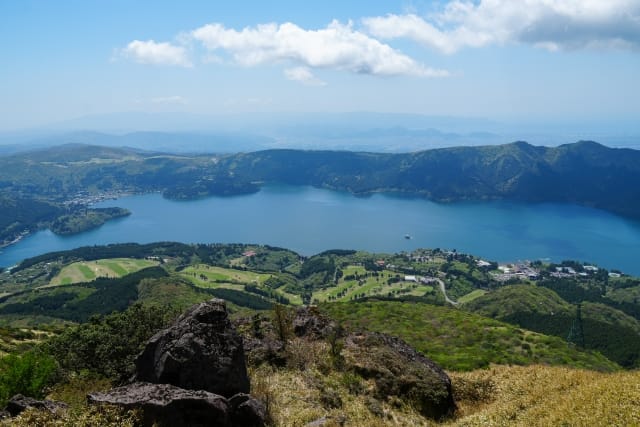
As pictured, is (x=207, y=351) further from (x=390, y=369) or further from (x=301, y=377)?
(x=390, y=369)

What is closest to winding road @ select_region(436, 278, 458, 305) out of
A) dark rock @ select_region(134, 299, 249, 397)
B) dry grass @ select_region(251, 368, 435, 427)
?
dry grass @ select_region(251, 368, 435, 427)

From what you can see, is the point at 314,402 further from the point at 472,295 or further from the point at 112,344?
the point at 472,295

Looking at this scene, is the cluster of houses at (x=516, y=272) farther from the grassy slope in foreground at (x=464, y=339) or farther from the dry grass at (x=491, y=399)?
the dry grass at (x=491, y=399)

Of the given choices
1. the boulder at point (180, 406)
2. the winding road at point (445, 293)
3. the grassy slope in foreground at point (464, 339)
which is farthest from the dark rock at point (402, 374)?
the winding road at point (445, 293)

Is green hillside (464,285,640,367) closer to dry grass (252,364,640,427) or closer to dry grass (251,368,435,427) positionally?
dry grass (252,364,640,427)

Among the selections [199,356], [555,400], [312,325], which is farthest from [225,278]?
[555,400]

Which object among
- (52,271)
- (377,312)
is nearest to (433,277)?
(377,312)
